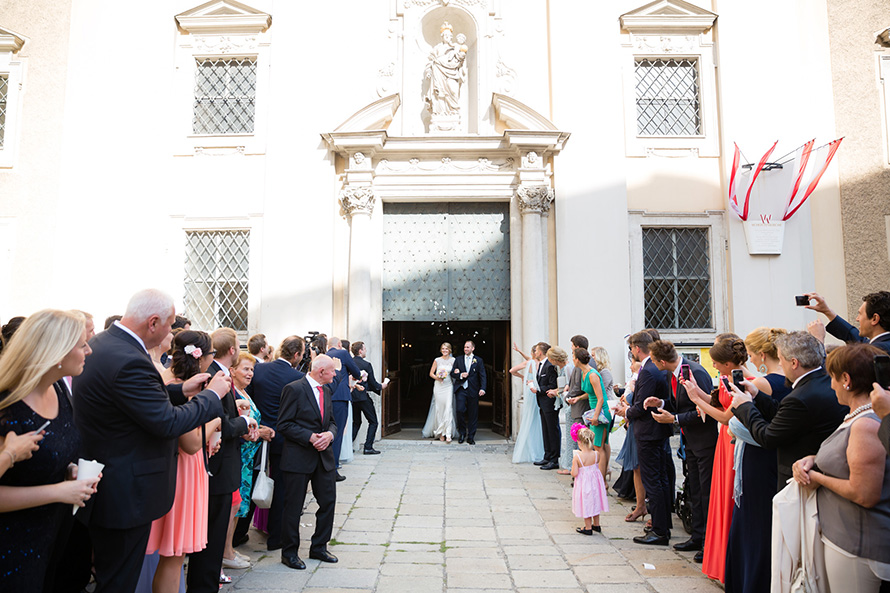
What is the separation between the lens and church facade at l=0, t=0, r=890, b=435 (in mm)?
10906

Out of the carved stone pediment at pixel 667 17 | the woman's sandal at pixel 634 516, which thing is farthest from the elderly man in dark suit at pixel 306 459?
the carved stone pediment at pixel 667 17

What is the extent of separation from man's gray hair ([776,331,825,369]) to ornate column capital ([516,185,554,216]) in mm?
7469

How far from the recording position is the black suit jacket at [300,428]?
15.8 feet

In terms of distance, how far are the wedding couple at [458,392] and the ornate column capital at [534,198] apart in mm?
2656

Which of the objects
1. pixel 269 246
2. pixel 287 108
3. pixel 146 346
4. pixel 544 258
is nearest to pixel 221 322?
pixel 269 246

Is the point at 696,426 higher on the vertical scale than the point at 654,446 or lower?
higher

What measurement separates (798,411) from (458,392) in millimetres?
7675

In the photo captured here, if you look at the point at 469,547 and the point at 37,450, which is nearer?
the point at 37,450

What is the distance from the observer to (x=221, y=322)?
11.3 meters

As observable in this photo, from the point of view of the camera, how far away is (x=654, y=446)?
5512 mm

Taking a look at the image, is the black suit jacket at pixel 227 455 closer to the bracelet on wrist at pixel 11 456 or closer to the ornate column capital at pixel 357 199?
the bracelet on wrist at pixel 11 456

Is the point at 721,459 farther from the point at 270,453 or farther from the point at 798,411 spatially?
the point at 270,453

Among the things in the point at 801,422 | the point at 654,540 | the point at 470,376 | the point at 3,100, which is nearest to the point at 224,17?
the point at 3,100

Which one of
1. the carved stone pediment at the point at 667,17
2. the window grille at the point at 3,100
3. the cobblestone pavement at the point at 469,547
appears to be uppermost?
the carved stone pediment at the point at 667,17
